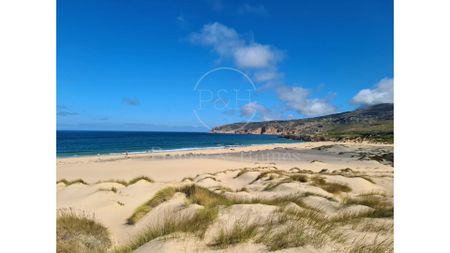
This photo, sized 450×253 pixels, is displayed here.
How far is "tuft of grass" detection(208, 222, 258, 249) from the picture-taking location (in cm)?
248

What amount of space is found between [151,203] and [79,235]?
1.29m

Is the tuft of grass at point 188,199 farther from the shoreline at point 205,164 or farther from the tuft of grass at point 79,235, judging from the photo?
the shoreline at point 205,164

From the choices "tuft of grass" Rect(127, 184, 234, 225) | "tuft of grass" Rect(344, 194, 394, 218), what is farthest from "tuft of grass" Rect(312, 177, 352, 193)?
"tuft of grass" Rect(127, 184, 234, 225)

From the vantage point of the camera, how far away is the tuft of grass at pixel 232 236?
8.13 feet

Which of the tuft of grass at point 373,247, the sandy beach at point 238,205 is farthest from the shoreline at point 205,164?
the tuft of grass at point 373,247

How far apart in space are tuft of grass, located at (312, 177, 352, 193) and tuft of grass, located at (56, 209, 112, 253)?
3631 millimetres

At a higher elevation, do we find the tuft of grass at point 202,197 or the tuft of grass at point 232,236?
the tuft of grass at point 232,236

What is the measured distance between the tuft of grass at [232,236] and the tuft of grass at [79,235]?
3.71 feet

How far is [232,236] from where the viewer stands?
2.58m

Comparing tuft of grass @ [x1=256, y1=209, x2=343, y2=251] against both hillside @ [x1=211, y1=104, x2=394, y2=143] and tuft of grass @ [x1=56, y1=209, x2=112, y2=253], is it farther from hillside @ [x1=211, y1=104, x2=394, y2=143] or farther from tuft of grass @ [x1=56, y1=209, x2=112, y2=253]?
hillside @ [x1=211, y1=104, x2=394, y2=143]
